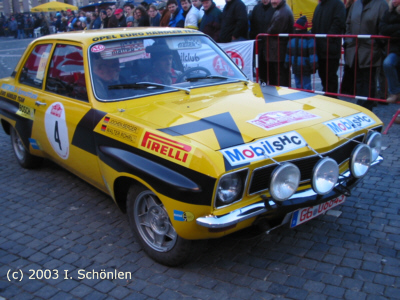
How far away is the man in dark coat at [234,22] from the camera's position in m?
9.13

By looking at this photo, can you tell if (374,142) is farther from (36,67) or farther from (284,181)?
(36,67)

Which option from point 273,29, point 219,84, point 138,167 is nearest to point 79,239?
point 138,167

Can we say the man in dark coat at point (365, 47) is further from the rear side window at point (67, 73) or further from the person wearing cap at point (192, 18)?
the rear side window at point (67, 73)

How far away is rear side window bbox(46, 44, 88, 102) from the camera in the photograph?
14.6 ft

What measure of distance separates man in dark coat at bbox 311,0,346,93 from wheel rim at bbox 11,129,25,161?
530cm

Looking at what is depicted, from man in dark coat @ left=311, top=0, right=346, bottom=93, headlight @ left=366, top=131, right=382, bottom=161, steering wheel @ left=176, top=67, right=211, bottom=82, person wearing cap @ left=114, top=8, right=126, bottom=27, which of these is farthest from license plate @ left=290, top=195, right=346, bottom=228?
person wearing cap @ left=114, top=8, right=126, bottom=27

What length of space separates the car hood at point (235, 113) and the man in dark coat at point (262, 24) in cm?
446

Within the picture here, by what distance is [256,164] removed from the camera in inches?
125

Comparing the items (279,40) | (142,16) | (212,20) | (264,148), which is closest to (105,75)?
(264,148)

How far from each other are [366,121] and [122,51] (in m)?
2.48

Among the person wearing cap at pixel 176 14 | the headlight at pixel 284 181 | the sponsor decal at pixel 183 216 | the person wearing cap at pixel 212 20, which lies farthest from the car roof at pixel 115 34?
the person wearing cap at pixel 176 14

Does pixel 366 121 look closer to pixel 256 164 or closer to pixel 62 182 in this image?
pixel 256 164

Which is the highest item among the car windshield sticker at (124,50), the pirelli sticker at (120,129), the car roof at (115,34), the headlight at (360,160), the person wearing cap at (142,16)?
the person wearing cap at (142,16)

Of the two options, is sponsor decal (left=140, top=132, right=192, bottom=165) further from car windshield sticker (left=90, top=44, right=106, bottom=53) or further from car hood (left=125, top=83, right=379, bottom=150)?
car windshield sticker (left=90, top=44, right=106, bottom=53)
